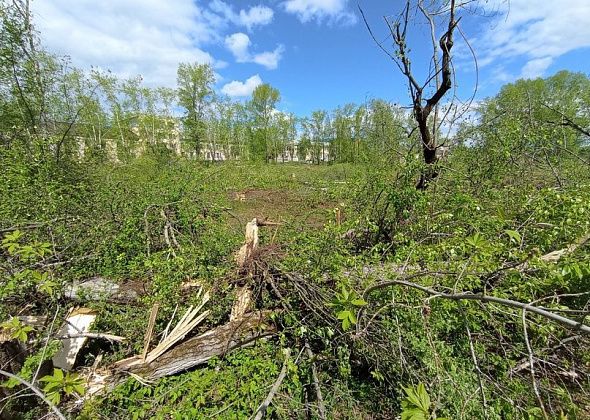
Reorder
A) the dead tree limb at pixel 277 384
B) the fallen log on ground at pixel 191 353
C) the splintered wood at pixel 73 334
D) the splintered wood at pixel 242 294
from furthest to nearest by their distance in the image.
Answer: the splintered wood at pixel 242 294, the splintered wood at pixel 73 334, the fallen log on ground at pixel 191 353, the dead tree limb at pixel 277 384

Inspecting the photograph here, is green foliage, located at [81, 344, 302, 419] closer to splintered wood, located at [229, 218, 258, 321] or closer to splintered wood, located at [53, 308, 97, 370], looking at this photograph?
splintered wood, located at [229, 218, 258, 321]

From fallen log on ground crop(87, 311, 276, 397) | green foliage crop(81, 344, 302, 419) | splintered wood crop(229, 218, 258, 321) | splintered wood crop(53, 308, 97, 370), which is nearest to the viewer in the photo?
green foliage crop(81, 344, 302, 419)

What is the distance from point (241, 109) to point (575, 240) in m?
30.2

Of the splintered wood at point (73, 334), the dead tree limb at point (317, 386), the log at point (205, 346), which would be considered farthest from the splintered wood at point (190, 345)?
the dead tree limb at point (317, 386)

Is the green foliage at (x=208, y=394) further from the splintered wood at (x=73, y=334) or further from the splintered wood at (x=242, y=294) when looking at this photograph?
the splintered wood at (x=73, y=334)

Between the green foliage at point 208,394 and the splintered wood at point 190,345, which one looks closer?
the green foliage at point 208,394

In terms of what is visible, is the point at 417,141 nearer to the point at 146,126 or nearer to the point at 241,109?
the point at 146,126

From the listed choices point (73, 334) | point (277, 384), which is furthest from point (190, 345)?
point (73, 334)

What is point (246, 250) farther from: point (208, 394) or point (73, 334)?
point (73, 334)

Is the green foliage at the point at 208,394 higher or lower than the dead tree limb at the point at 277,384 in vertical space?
lower

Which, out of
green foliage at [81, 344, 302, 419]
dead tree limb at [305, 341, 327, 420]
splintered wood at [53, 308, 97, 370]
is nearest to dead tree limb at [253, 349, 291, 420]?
green foliage at [81, 344, 302, 419]

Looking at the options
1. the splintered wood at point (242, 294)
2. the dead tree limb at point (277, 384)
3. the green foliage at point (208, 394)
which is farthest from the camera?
the splintered wood at point (242, 294)

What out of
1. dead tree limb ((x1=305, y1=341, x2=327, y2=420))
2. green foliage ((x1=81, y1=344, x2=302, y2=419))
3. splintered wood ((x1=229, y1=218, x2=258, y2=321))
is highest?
splintered wood ((x1=229, y1=218, x2=258, y2=321))

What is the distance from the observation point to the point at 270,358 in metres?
2.58
